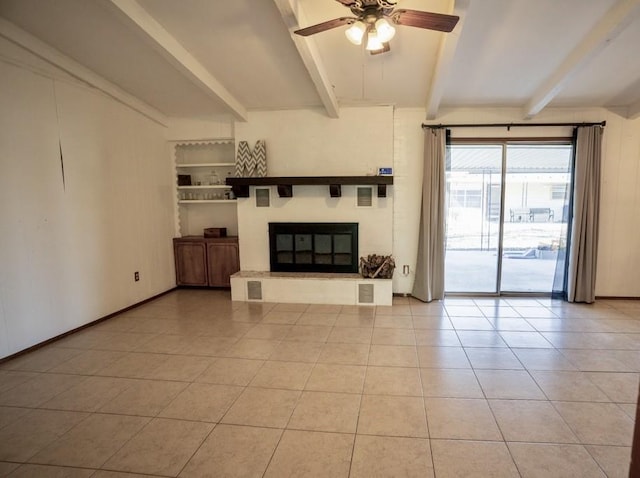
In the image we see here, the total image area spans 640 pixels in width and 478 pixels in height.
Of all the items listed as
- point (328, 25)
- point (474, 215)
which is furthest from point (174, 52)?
point (474, 215)

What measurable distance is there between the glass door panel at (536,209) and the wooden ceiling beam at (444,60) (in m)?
1.37

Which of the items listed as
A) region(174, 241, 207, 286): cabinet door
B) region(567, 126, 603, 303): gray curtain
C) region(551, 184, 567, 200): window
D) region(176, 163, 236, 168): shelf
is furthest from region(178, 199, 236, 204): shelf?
region(567, 126, 603, 303): gray curtain

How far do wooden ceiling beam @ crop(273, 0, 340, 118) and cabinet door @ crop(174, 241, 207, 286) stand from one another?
292 cm

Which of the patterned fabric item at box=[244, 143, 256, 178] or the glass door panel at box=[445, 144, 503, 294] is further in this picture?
the patterned fabric item at box=[244, 143, 256, 178]

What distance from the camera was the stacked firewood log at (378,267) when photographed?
14.6ft

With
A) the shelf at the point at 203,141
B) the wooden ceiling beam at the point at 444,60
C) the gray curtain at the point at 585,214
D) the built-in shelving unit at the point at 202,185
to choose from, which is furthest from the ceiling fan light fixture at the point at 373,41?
the gray curtain at the point at 585,214

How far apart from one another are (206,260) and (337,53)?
3.54 m

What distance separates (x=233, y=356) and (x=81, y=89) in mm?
3393

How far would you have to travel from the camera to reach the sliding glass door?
458cm

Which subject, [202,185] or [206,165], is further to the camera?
[202,185]

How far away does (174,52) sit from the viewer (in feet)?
10.8

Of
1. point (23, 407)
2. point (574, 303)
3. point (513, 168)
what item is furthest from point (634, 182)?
point (23, 407)

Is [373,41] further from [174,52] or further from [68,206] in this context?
[68,206]

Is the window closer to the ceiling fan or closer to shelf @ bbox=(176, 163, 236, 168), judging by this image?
the ceiling fan
